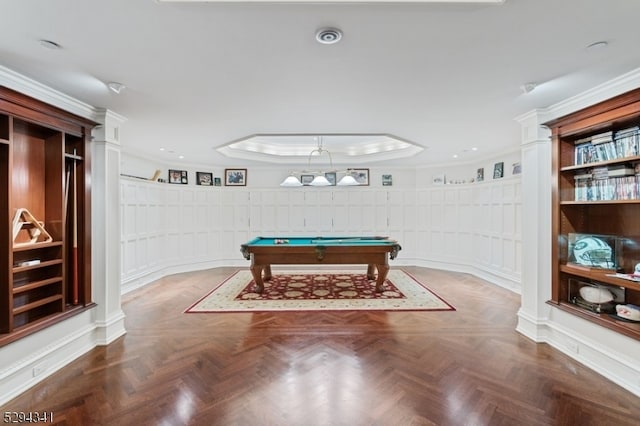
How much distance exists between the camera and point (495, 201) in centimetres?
546

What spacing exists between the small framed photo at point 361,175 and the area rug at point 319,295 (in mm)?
2425

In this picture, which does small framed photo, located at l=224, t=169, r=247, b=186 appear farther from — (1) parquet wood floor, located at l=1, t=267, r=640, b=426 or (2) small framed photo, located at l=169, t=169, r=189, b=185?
(1) parquet wood floor, located at l=1, t=267, r=640, b=426

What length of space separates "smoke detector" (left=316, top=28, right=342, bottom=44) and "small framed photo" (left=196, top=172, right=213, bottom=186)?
19.1ft

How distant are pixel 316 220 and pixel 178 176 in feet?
11.1

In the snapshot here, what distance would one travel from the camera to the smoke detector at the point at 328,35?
1731mm

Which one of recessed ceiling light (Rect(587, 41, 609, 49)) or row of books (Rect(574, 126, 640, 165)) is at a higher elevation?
recessed ceiling light (Rect(587, 41, 609, 49))

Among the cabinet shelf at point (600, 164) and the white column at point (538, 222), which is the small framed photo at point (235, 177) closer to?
the white column at point (538, 222)

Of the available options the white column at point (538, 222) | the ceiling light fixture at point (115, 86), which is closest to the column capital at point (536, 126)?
the white column at point (538, 222)

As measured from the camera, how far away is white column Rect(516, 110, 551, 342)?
3092mm

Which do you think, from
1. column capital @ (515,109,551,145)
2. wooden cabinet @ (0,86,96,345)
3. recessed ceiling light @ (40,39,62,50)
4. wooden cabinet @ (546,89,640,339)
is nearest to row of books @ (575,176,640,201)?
wooden cabinet @ (546,89,640,339)

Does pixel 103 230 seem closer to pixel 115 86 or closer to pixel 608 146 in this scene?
pixel 115 86

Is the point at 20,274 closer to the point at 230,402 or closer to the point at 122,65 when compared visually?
the point at 122,65

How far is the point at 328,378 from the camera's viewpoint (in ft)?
7.79

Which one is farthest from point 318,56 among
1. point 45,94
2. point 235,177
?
point 235,177
